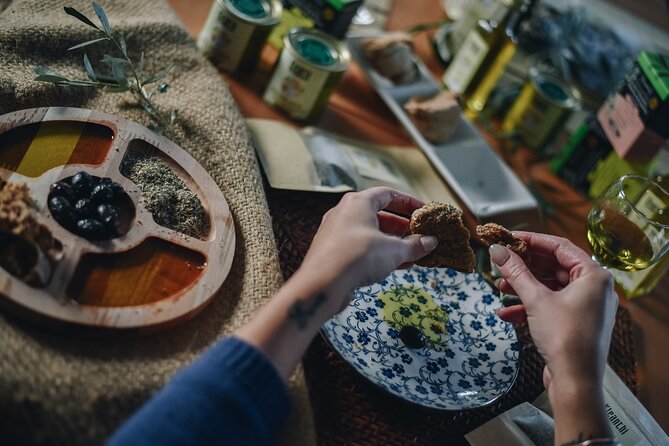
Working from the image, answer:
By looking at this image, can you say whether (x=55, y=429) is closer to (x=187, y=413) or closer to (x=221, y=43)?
(x=187, y=413)

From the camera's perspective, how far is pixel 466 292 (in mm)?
1051

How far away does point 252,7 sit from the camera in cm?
130

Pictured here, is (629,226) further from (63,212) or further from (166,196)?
(63,212)

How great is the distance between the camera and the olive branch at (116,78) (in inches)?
37.9

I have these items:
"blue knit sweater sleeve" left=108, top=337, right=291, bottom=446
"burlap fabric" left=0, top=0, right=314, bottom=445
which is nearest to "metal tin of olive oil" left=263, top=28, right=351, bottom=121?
"burlap fabric" left=0, top=0, right=314, bottom=445

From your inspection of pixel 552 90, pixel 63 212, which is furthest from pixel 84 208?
pixel 552 90

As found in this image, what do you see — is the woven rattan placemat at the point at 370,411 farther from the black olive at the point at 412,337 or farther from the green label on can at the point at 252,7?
the green label on can at the point at 252,7

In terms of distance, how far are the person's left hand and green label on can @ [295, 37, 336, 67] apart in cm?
47

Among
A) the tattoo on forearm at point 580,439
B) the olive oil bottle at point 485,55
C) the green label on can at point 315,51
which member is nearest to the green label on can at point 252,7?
the green label on can at point 315,51

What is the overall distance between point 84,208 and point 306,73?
0.60 metres

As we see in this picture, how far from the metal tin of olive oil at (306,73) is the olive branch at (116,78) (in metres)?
0.26

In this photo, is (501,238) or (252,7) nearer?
(501,238)

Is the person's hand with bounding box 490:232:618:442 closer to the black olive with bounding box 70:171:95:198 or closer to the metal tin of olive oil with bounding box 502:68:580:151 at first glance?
the black olive with bounding box 70:171:95:198

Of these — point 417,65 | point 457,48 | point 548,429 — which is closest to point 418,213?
point 548,429
